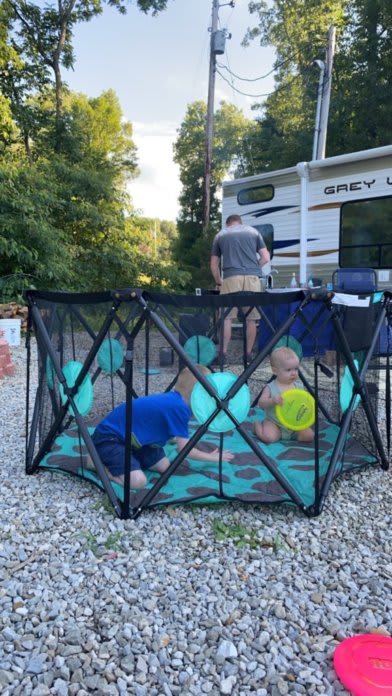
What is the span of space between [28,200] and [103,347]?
7896 mm

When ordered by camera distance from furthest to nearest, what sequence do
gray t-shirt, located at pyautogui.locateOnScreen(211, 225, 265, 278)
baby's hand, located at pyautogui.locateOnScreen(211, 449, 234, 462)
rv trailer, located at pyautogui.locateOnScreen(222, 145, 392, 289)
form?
rv trailer, located at pyautogui.locateOnScreen(222, 145, 392, 289) < gray t-shirt, located at pyautogui.locateOnScreen(211, 225, 265, 278) < baby's hand, located at pyautogui.locateOnScreen(211, 449, 234, 462)

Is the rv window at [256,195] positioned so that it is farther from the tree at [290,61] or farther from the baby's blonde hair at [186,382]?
the tree at [290,61]

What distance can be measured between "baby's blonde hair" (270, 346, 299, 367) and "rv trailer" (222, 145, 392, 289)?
185 inches

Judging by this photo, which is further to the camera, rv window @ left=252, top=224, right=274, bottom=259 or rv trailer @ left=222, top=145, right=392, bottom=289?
rv window @ left=252, top=224, right=274, bottom=259

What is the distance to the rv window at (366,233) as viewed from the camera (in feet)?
22.5

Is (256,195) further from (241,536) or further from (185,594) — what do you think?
(185,594)

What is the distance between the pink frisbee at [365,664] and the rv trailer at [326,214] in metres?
5.90

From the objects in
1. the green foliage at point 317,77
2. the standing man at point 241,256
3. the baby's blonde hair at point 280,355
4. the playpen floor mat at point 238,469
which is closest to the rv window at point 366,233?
the standing man at point 241,256

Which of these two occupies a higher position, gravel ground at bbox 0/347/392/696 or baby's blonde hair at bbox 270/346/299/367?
baby's blonde hair at bbox 270/346/299/367

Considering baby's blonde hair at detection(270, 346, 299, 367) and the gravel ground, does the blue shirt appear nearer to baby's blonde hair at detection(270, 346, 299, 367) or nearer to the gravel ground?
the gravel ground

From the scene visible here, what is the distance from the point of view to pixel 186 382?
2.70 metres

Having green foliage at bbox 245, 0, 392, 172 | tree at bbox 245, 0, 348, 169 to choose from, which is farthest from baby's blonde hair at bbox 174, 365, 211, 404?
tree at bbox 245, 0, 348, 169

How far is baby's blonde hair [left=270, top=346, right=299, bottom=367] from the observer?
8.79ft

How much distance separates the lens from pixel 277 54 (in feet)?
69.2
